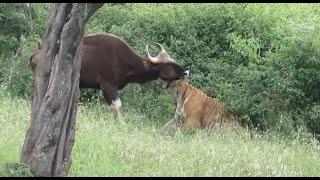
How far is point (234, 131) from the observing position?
11719mm

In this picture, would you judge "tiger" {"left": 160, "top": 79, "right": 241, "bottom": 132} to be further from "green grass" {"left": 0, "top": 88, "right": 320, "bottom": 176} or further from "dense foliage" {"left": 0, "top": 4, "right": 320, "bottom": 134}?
"green grass" {"left": 0, "top": 88, "right": 320, "bottom": 176}

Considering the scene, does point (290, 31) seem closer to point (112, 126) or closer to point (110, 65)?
point (110, 65)

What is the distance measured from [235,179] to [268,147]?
276 centimetres

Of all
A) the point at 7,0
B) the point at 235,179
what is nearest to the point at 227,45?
the point at 7,0

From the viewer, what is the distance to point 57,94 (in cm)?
654

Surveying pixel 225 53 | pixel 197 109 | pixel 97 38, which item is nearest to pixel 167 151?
pixel 197 109

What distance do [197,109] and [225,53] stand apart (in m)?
2.50

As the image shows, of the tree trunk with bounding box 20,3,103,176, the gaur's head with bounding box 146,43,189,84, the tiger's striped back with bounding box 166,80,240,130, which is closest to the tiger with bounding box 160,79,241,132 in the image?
the tiger's striped back with bounding box 166,80,240,130

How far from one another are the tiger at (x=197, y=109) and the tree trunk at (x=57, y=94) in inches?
242

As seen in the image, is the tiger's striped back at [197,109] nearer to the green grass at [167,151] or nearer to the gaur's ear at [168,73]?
the gaur's ear at [168,73]

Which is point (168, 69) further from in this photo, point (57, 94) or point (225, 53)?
point (57, 94)

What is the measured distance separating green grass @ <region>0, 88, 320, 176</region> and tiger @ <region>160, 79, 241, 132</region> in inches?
53.5

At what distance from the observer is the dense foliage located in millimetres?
12578

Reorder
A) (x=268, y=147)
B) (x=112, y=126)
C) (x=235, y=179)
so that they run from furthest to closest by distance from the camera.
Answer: (x=112, y=126) → (x=268, y=147) → (x=235, y=179)
